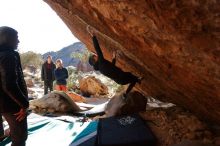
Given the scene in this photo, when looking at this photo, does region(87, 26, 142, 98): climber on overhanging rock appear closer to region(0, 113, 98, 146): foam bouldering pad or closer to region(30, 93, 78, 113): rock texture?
region(0, 113, 98, 146): foam bouldering pad

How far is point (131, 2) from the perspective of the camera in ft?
14.2

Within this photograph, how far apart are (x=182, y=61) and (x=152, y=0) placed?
134 centimetres

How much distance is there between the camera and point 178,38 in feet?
14.5

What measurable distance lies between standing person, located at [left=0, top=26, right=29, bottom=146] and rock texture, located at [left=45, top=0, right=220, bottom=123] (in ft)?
4.86

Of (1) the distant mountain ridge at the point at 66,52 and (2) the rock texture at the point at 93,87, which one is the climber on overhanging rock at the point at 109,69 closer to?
(2) the rock texture at the point at 93,87

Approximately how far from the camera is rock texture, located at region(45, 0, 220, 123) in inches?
153

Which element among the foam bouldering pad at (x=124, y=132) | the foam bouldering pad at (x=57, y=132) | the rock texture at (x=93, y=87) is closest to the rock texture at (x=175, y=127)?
the foam bouldering pad at (x=124, y=132)

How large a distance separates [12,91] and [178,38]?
2346 mm

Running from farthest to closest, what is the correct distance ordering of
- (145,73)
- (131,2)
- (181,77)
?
1. (145,73)
2. (181,77)
3. (131,2)

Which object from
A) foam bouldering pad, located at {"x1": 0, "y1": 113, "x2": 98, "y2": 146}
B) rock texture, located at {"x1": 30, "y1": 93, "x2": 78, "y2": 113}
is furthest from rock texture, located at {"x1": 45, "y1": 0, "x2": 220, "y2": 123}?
rock texture, located at {"x1": 30, "y1": 93, "x2": 78, "y2": 113}

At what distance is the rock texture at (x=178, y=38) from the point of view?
390cm

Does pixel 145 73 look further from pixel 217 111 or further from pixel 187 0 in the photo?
pixel 187 0

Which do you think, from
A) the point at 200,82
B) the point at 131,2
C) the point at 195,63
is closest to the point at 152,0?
the point at 131,2

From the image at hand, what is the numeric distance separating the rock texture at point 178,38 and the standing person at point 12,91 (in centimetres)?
148
